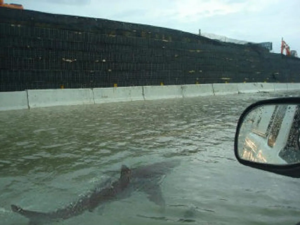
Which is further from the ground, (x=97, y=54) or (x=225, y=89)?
(x=97, y=54)

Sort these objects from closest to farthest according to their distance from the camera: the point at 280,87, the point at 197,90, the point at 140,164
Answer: the point at 140,164
the point at 197,90
the point at 280,87

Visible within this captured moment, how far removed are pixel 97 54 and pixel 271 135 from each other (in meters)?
19.4

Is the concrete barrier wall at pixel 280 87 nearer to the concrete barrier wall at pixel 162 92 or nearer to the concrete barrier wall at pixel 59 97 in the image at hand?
the concrete barrier wall at pixel 162 92

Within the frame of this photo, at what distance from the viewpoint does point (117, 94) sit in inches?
802

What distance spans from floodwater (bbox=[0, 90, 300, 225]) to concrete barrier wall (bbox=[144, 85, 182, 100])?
13.2 meters

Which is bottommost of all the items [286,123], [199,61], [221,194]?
[221,194]

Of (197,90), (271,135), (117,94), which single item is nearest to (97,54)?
(117,94)

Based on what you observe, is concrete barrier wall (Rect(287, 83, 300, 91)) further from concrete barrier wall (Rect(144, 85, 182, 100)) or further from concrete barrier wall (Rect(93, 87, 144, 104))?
concrete barrier wall (Rect(93, 87, 144, 104))

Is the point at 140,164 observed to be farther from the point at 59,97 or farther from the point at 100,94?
the point at 100,94

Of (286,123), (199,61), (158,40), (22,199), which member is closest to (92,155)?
(22,199)

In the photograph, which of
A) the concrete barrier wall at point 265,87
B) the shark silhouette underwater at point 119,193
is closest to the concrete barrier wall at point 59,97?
the shark silhouette underwater at point 119,193

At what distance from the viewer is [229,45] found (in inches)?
1384

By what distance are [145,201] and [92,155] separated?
2609mm

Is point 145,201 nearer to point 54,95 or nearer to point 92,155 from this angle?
point 92,155
